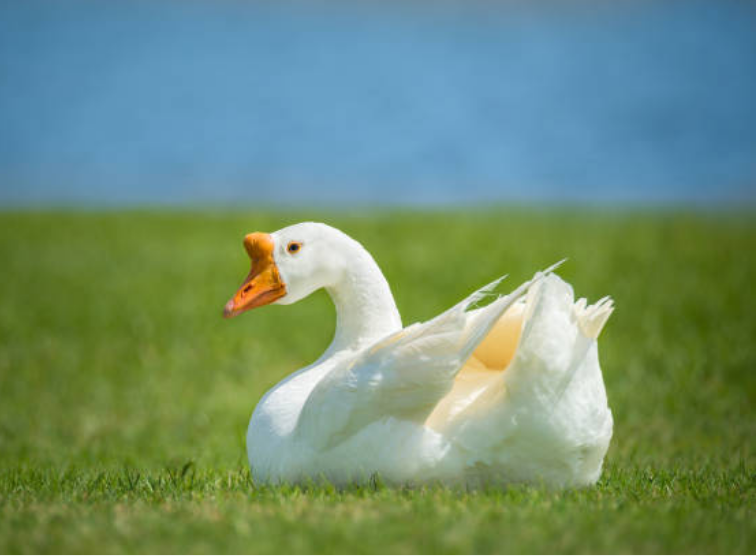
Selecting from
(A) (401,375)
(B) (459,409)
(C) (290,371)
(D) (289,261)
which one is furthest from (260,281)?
(C) (290,371)

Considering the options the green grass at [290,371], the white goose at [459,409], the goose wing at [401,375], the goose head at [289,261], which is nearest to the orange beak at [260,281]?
the goose head at [289,261]

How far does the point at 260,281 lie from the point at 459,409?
1348 millimetres

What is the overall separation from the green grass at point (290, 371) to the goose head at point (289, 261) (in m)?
1.09

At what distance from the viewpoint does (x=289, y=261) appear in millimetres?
4430

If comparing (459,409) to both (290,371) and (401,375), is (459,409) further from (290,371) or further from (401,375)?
(290,371)

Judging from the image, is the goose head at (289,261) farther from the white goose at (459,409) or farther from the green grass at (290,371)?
the green grass at (290,371)

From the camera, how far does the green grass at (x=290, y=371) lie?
3334 mm

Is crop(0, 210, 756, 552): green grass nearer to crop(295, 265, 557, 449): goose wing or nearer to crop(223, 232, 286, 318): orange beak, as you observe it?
crop(295, 265, 557, 449): goose wing

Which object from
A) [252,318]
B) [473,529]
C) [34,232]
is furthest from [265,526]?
[34,232]

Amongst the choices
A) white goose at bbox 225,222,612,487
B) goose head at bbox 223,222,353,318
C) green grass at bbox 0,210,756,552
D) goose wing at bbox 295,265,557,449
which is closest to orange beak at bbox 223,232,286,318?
goose head at bbox 223,222,353,318

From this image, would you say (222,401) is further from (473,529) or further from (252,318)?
(473,529)

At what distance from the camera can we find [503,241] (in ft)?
44.0

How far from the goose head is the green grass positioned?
109 centimetres

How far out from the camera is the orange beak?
4.41 metres
